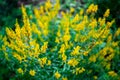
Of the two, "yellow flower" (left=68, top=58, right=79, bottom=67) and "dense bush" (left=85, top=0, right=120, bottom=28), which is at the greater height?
"dense bush" (left=85, top=0, right=120, bottom=28)

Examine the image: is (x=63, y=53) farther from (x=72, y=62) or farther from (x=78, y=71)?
(x=78, y=71)

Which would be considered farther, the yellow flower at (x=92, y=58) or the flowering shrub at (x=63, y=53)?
the yellow flower at (x=92, y=58)

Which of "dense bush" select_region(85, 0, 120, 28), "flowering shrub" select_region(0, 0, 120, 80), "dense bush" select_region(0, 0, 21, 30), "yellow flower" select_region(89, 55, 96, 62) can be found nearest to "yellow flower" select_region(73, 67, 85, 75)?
"flowering shrub" select_region(0, 0, 120, 80)

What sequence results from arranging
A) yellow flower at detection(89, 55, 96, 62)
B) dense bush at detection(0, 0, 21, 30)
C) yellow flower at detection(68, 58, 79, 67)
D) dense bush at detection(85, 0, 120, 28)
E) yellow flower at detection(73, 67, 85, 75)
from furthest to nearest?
1. dense bush at detection(0, 0, 21, 30)
2. dense bush at detection(85, 0, 120, 28)
3. yellow flower at detection(89, 55, 96, 62)
4. yellow flower at detection(73, 67, 85, 75)
5. yellow flower at detection(68, 58, 79, 67)

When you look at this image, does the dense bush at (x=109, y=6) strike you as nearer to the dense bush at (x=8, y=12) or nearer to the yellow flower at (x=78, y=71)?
the dense bush at (x=8, y=12)

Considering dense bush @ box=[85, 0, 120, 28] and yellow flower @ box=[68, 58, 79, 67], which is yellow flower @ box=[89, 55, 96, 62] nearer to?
yellow flower @ box=[68, 58, 79, 67]

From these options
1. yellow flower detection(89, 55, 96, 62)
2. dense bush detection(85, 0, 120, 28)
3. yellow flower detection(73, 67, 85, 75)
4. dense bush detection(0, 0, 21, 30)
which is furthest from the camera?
dense bush detection(0, 0, 21, 30)

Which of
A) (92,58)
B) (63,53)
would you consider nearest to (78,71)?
(92,58)

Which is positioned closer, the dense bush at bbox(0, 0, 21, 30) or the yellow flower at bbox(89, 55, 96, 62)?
the yellow flower at bbox(89, 55, 96, 62)

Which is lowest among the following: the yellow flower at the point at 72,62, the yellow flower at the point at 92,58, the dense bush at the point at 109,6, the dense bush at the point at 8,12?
the yellow flower at the point at 72,62

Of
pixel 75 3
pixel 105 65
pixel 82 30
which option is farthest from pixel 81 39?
pixel 75 3

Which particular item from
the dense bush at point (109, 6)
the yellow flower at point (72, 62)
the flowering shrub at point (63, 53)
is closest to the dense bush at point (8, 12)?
the flowering shrub at point (63, 53)

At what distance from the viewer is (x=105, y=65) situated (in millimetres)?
3549

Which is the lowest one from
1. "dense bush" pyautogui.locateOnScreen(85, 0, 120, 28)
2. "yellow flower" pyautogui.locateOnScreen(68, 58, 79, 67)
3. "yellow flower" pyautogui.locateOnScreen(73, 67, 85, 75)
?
"yellow flower" pyautogui.locateOnScreen(73, 67, 85, 75)
